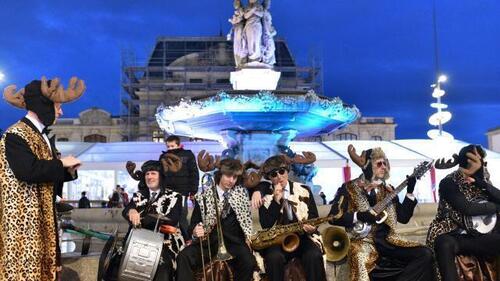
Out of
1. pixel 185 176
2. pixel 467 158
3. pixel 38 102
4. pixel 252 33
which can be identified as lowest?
pixel 185 176

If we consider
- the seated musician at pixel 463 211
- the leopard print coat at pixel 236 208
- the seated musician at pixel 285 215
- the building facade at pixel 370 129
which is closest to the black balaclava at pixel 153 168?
the leopard print coat at pixel 236 208

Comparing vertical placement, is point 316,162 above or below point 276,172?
above

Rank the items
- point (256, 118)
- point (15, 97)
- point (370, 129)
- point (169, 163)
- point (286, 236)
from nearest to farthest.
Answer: point (15, 97) < point (286, 236) < point (169, 163) < point (256, 118) < point (370, 129)

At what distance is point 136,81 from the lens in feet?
160

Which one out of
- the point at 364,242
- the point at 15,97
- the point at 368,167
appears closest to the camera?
the point at 15,97

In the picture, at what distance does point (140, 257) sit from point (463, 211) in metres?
2.86

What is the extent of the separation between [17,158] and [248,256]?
2155 mm

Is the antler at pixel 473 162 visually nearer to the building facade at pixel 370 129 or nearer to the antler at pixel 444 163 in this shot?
the antler at pixel 444 163

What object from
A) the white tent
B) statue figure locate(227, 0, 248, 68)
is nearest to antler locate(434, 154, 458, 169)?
statue figure locate(227, 0, 248, 68)

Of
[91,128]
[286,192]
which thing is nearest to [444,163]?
[286,192]

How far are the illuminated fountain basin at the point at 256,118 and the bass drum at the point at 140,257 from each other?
22.0 feet

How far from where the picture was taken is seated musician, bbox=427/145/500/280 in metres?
5.32

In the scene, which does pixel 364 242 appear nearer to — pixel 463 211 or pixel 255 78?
pixel 463 211

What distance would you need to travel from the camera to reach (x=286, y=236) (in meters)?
5.38
